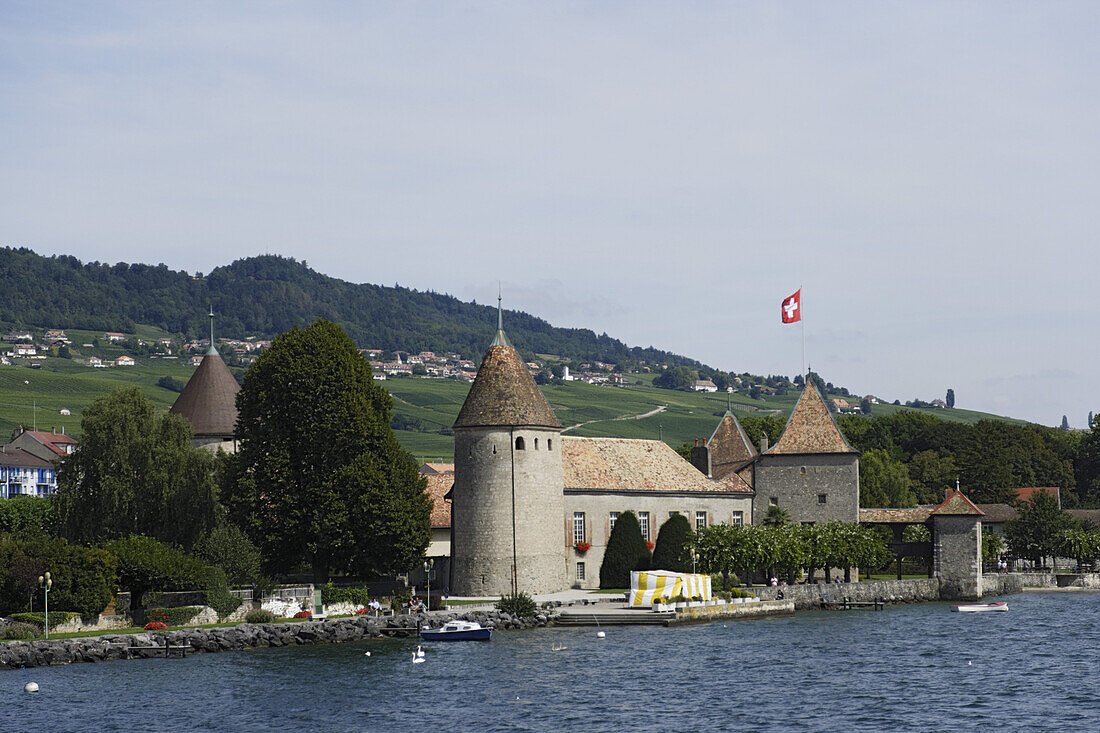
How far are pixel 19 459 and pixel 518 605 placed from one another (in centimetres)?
8529

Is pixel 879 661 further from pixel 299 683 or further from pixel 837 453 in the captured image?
pixel 837 453

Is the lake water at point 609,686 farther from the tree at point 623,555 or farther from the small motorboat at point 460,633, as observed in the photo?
the tree at point 623,555

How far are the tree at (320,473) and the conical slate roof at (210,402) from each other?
9459 mm

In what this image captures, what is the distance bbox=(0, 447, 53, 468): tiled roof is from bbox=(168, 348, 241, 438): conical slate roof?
61957 millimetres

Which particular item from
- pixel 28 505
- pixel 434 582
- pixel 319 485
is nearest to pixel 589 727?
pixel 319 485

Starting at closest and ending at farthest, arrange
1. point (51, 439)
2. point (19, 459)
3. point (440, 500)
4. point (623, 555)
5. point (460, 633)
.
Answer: point (460, 633) < point (623, 555) < point (440, 500) < point (19, 459) < point (51, 439)

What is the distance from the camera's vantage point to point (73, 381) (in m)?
187

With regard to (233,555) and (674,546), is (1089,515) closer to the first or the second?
(674,546)

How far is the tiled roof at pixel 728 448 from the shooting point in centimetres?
7819

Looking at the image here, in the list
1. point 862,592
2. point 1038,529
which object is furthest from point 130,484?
point 1038,529

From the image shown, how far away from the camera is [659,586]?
59656 millimetres

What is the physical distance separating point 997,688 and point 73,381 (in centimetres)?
16531

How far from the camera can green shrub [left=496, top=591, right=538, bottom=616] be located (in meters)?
56.3

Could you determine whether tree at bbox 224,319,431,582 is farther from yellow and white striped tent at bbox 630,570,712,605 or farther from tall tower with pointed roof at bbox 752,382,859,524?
tall tower with pointed roof at bbox 752,382,859,524
